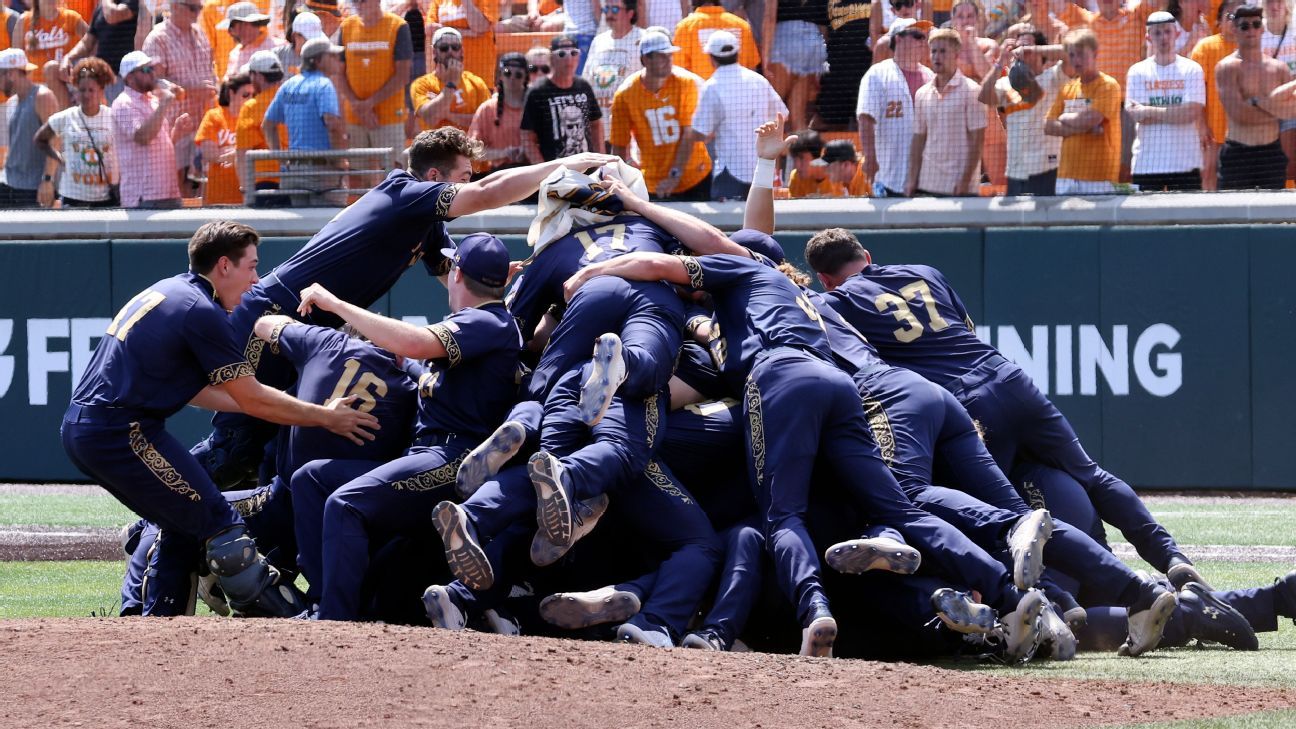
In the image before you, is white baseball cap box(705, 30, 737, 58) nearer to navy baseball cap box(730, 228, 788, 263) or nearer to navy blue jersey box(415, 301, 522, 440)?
navy baseball cap box(730, 228, 788, 263)

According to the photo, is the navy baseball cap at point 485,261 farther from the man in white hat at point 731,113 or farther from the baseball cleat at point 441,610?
the man in white hat at point 731,113

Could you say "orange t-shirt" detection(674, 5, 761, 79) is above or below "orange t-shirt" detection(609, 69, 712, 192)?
above

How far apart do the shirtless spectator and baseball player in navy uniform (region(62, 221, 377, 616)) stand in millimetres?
7934

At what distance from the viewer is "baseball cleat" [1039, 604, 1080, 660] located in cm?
653

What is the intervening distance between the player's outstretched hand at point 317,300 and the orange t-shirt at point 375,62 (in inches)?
246

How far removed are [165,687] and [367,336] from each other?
7.64 feet

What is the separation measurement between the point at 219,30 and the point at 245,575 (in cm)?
878

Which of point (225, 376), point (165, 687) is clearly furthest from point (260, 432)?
point (165, 687)

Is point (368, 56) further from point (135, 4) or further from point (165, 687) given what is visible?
point (165, 687)

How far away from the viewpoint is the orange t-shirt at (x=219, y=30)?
47.5 feet

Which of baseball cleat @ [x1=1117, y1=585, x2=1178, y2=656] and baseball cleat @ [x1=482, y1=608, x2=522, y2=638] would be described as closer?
baseball cleat @ [x1=1117, y1=585, x2=1178, y2=656]

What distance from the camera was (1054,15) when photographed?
41.7 feet

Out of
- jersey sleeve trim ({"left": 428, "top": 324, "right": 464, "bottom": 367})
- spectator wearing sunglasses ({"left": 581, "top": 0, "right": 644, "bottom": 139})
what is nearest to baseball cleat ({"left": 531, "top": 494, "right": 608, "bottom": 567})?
jersey sleeve trim ({"left": 428, "top": 324, "right": 464, "bottom": 367})

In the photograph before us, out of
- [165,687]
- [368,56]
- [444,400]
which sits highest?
[368,56]
